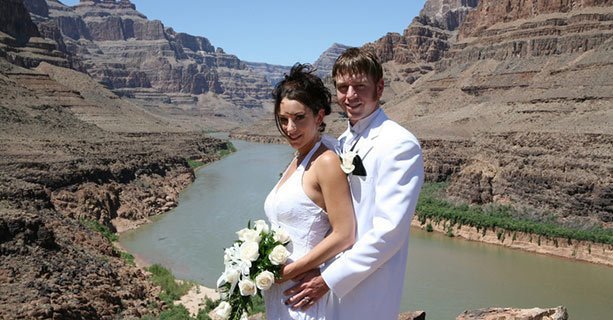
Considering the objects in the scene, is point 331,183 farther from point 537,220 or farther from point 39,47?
point 39,47

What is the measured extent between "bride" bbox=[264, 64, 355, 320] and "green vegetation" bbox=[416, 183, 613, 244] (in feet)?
87.2

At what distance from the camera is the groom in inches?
150

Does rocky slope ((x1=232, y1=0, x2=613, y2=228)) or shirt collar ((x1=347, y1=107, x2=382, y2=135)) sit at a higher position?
shirt collar ((x1=347, y1=107, x2=382, y2=135))

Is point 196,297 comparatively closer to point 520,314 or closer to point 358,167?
point 520,314

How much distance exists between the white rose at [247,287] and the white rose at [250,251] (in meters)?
0.16

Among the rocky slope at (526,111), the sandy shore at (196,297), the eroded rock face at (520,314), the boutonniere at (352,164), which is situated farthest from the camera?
the rocky slope at (526,111)

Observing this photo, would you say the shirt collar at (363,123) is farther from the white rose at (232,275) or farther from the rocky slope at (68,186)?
the rocky slope at (68,186)

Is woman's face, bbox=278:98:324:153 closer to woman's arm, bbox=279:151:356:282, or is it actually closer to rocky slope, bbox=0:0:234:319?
woman's arm, bbox=279:151:356:282

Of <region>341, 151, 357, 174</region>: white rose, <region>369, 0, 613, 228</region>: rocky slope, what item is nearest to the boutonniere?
<region>341, 151, 357, 174</region>: white rose

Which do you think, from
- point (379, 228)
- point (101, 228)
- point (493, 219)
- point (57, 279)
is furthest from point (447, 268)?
point (379, 228)

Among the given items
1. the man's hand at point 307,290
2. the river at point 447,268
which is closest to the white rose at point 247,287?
the man's hand at point 307,290

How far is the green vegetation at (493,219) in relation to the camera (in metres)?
28.0

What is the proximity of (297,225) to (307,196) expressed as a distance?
0.78 ft

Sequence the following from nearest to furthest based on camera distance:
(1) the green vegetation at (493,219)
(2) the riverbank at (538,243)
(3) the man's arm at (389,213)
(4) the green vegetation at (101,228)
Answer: (3) the man's arm at (389,213) < (2) the riverbank at (538,243) < (1) the green vegetation at (493,219) < (4) the green vegetation at (101,228)
